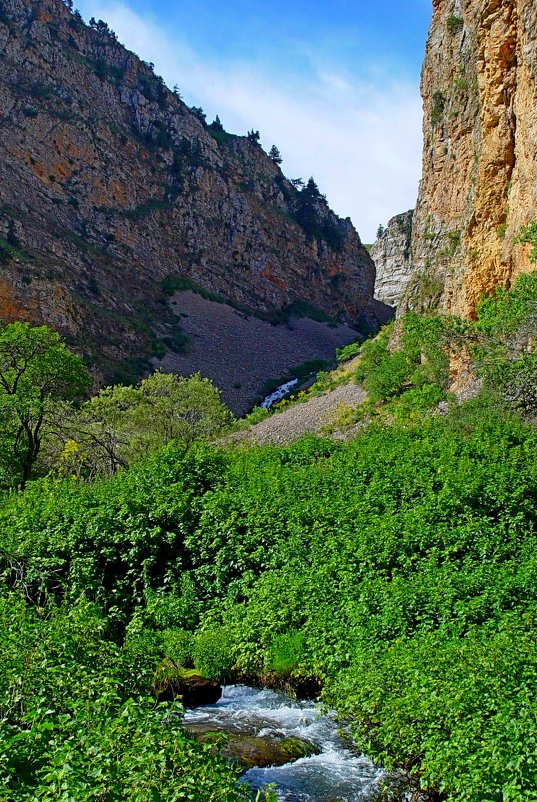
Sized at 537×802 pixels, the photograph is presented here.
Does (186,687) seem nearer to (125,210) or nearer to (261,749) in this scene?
(261,749)

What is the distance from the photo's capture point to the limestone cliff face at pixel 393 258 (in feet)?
375

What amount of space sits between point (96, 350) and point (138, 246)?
67.3 feet

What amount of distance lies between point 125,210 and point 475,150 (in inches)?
1757

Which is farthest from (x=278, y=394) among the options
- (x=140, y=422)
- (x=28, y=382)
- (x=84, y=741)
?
(x=84, y=741)

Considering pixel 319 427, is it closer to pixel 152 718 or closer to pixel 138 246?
pixel 152 718

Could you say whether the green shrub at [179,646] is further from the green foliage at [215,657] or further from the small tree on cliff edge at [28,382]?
the small tree on cliff edge at [28,382]

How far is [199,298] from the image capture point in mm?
69250

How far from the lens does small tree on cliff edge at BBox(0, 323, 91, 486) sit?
18.7m

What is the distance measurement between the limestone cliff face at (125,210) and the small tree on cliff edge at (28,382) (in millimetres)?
24027

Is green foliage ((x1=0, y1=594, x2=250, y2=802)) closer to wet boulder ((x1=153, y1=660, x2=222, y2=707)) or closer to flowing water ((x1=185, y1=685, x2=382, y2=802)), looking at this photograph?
flowing water ((x1=185, y1=685, x2=382, y2=802))

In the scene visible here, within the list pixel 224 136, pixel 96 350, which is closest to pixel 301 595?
pixel 96 350

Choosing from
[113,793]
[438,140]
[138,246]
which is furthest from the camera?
[138,246]

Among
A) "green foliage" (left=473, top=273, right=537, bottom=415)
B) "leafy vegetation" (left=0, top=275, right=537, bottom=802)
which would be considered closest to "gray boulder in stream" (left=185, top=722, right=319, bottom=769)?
"leafy vegetation" (left=0, top=275, right=537, bottom=802)

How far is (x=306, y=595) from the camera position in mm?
10797
